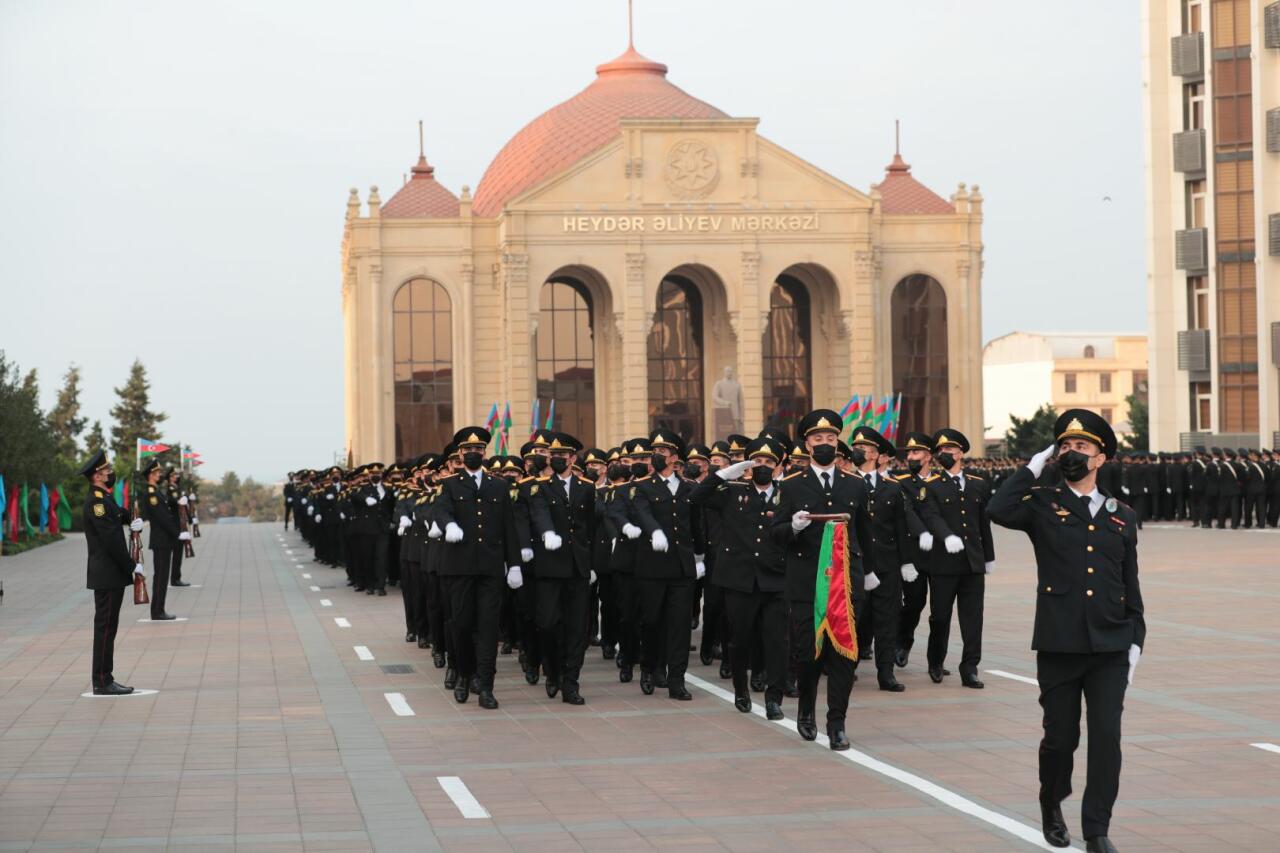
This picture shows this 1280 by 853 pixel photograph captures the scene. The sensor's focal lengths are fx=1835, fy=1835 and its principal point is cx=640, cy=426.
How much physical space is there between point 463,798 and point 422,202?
62.3 metres

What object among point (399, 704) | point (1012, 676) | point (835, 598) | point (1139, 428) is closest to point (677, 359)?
point (1139, 428)

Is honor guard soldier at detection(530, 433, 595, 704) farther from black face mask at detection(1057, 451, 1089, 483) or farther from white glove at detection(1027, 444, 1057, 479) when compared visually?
black face mask at detection(1057, 451, 1089, 483)

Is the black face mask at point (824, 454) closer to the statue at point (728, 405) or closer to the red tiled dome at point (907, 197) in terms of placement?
the statue at point (728, 405)

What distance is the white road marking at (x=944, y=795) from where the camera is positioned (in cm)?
851

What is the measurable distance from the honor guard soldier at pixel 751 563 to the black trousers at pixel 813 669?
1.07m

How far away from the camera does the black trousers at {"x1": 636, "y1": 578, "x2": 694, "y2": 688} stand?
45.8 feet

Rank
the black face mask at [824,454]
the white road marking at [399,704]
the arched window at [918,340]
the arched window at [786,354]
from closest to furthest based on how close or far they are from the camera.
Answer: the black face mask at [824,454] → the white road marking at [399,704] → the arched window at [918,340] → the arched window at [786,354]

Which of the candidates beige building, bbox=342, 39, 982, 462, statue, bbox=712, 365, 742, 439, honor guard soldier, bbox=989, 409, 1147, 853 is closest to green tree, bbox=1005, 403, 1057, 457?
beige building, bbox=342, 39, 982, 462

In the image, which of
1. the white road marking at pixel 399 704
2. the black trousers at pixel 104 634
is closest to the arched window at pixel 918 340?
the black trousers at pixel 104 634

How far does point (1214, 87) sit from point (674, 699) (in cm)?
4656

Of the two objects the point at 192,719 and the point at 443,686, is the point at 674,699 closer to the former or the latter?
the point at 443,686

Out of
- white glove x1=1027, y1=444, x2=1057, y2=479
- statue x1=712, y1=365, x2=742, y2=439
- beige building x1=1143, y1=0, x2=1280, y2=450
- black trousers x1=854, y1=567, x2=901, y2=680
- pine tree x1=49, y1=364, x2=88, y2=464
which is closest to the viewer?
white glove x1=1027, y1=444, x2=1057, y2=479

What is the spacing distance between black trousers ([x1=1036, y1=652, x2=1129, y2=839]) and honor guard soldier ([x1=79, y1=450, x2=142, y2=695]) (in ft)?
27.8

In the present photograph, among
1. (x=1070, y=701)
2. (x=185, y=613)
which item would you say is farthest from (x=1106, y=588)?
(x=185, y=613)
